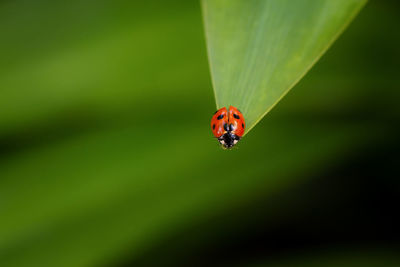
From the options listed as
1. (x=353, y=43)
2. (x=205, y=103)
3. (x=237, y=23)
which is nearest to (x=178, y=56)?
(x=205, y=103)


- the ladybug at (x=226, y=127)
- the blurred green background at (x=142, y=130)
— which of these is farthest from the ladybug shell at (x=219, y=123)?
the blurred green background at (x=142, y=130)

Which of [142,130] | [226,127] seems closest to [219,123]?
[226,127]

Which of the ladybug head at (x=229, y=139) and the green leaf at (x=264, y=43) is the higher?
the ladybug head at (x=229, y=139)

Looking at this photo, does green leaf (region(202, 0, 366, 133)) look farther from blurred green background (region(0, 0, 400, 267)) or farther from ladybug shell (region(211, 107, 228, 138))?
blurred green background (region(0, 0, 400, 267))

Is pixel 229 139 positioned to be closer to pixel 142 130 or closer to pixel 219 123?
pixel 219 123

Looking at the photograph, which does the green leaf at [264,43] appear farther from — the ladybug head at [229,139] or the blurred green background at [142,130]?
the blurred green background at [142,130]

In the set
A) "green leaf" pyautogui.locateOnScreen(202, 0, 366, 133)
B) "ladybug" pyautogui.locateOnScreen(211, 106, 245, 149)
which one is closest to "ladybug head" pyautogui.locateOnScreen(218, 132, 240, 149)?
"ladybug" pyautogui.locateOnScreen(211, 106, 245, 149)
